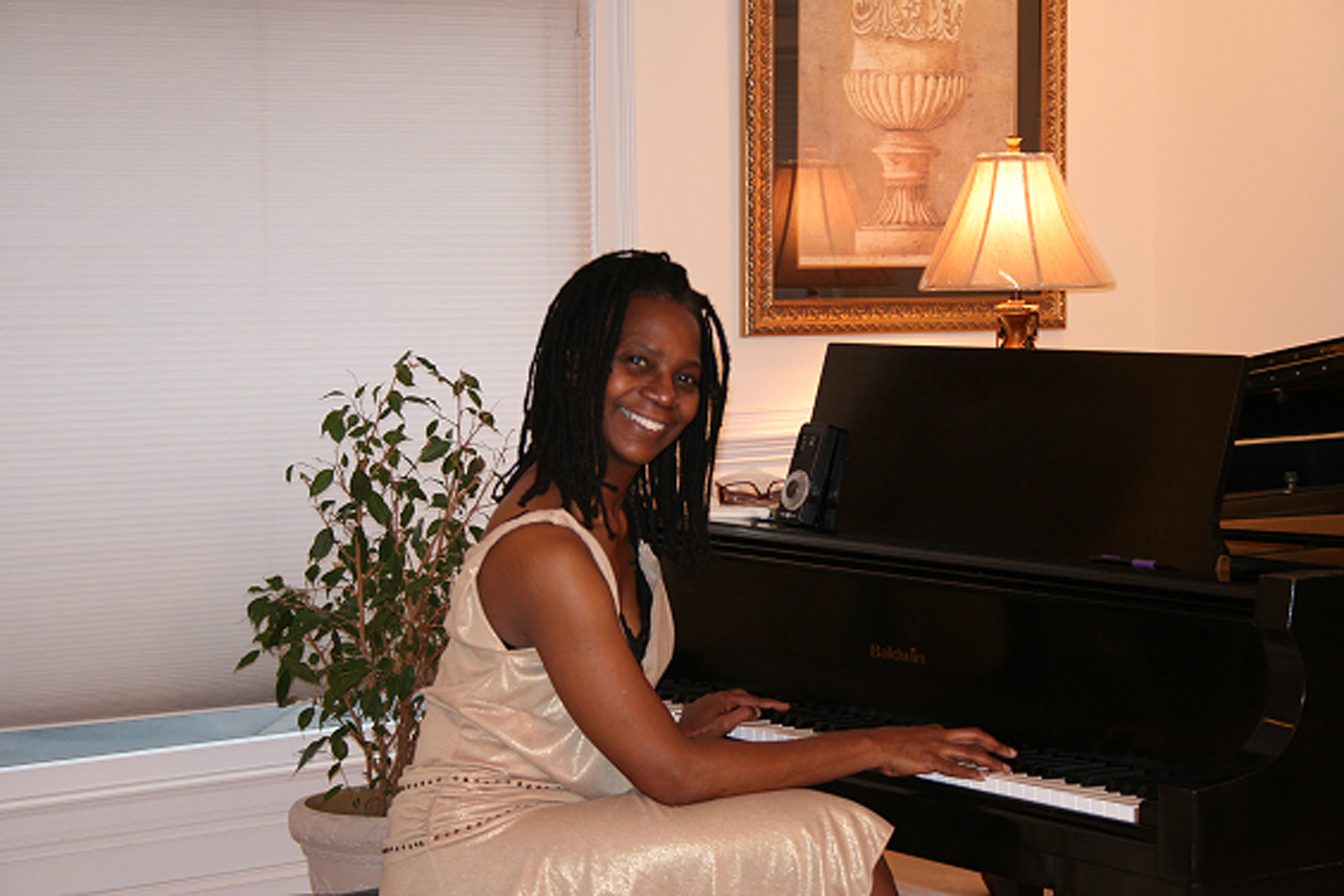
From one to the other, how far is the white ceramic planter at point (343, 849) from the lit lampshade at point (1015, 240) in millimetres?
1761

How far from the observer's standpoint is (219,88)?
3436 millimetres

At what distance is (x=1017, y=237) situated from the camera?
129 inches

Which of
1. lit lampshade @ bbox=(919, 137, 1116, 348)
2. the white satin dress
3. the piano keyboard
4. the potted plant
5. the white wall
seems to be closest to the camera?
the white satin dress

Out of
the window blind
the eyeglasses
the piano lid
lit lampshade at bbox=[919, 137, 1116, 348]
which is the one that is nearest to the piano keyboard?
the piano lid

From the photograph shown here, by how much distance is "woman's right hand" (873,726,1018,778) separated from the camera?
1.84 meters

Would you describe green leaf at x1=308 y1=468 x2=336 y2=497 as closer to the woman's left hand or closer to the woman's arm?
the woman's left hand

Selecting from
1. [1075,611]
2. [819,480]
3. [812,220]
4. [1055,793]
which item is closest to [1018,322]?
[812,220]

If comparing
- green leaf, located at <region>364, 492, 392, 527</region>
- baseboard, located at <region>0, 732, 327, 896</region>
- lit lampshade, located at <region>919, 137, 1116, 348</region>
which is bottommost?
baseboard, located at <region>0, 732, 327, 896</region>

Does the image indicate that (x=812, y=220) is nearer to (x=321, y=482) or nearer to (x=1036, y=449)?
(x=321, y=482)

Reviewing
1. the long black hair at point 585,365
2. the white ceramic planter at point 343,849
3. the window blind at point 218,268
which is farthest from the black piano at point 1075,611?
the window blind at point 218,268

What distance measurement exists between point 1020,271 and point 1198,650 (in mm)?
1563

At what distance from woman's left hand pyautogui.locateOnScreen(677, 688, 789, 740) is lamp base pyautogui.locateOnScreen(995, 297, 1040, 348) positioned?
1.46 m

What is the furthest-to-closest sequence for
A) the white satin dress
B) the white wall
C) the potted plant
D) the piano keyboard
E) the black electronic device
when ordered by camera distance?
the white wall, the potted plant, the black electronic device, the piano keyboard, the white satin dress

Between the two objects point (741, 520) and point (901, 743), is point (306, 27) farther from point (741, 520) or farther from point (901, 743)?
point (901, 743)
